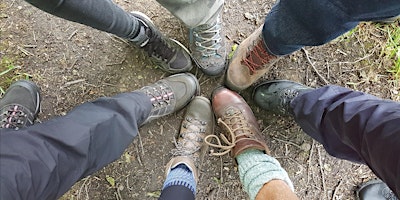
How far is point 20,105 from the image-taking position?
147 centimetres

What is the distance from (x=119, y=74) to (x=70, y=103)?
0.21 metres

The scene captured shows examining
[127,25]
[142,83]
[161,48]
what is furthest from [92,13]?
[142,83]

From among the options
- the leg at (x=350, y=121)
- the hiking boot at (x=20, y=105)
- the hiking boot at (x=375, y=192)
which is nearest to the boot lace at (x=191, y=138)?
the leg at (x=350, y=121)

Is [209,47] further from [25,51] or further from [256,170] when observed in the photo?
[25,51]

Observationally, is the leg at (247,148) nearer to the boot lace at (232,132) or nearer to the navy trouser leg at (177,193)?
the boot lace at (232,132)

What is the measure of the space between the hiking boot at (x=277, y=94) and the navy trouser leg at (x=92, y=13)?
1.87 ft

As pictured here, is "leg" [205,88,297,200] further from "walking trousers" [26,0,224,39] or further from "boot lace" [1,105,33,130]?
"boot lace" [1,105,33,130]

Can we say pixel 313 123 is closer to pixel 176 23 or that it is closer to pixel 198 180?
pixel 198 180

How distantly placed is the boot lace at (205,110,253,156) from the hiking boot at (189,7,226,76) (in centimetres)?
18

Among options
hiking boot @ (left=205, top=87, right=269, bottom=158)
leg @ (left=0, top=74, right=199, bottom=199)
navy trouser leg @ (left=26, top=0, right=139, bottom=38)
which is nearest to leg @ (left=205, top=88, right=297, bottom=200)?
hiking boot @ (left=205, top=87, right=269, bottom=158)

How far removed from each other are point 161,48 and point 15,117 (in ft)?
1.81

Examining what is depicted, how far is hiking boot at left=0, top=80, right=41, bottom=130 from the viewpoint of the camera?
1.44 meters

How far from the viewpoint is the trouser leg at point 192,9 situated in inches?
45.1

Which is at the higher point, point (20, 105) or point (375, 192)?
point (20, 105)
